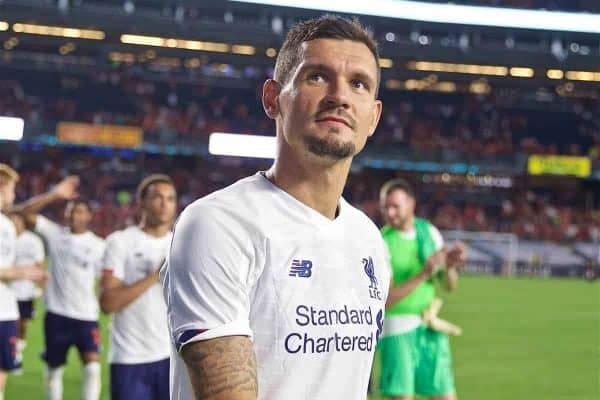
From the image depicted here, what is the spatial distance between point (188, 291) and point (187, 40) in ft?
125

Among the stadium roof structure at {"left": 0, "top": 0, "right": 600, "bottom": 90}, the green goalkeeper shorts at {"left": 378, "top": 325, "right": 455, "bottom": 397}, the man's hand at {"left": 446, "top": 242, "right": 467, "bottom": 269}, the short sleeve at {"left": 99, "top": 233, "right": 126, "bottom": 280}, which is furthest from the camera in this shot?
the stadium roof structure at {"left": 0, "top": 0, "right": 600, "bottom": 90}

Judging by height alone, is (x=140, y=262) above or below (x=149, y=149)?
below

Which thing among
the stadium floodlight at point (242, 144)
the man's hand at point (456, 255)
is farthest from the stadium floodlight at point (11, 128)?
the man's hand at point (456, 255)

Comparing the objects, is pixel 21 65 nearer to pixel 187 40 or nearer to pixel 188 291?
pixel 187 40

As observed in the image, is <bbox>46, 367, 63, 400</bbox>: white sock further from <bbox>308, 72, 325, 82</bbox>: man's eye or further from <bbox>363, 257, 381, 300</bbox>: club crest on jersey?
<bbox>308, 72, 325, 82</bbox>: man's eye

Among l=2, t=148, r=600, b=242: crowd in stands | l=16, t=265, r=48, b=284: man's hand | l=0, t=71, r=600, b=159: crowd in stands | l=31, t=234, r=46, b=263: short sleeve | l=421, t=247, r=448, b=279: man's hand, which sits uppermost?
l=0, t=71, r=600, b=159: crowd in stands

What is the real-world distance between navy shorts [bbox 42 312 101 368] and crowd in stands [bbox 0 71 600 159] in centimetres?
3221

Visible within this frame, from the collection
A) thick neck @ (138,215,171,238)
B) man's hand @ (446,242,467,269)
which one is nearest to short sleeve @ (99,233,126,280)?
thick neck @ (138,215,171,238)

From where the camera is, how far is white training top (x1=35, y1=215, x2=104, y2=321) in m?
8.62

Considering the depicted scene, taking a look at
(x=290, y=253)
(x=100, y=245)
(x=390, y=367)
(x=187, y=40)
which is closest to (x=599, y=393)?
(x=390, y=367)

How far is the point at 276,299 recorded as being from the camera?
198cm

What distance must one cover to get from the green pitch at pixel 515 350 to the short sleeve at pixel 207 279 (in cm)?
753

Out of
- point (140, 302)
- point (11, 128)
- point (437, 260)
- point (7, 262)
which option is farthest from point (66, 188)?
point (11, 128)

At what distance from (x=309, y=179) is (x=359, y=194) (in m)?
40.4
